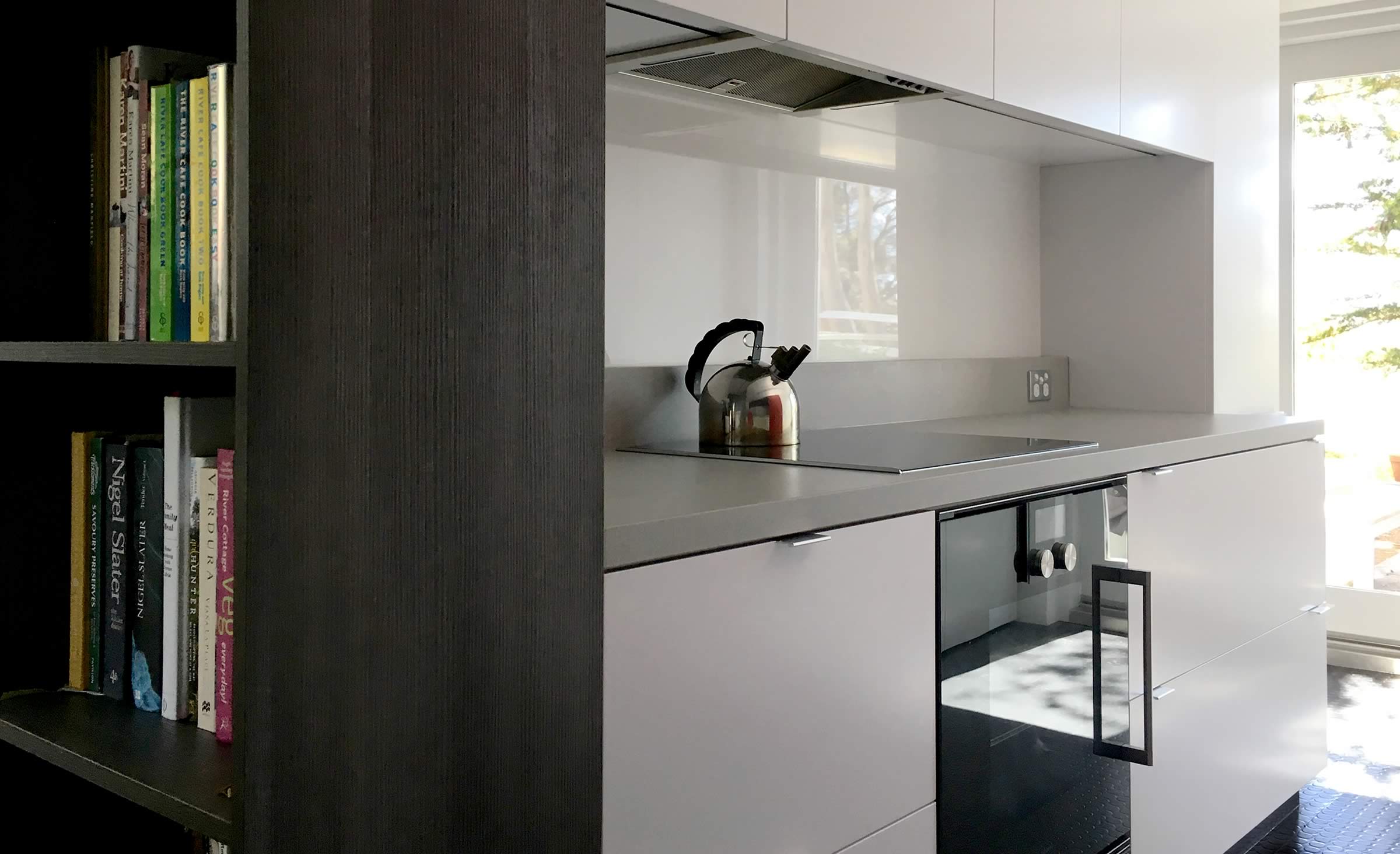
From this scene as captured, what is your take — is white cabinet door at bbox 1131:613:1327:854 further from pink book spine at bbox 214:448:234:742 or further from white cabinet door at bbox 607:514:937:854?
pink book spine at bbox 214:448:234:742

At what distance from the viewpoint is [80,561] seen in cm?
112

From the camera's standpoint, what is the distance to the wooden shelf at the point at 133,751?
0.87 metres

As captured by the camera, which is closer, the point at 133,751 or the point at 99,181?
the point at 133,751

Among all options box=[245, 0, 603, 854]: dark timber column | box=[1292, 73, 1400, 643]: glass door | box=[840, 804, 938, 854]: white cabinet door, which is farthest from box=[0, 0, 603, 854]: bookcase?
box=[1292, 73, 1400, 643]: glass door

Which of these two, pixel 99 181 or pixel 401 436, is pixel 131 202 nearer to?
pixel 99 181

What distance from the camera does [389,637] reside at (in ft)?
2.83

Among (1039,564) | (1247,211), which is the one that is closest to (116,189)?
(1039,564)

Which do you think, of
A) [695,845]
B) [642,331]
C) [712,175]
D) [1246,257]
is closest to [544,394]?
[695,845]

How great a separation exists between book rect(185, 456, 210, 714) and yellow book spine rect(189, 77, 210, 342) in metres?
0.14

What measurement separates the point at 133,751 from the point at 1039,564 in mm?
1258

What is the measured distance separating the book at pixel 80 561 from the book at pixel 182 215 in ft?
0.86

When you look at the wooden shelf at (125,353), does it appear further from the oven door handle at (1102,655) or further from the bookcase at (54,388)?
the oven door handle at (1102,655)

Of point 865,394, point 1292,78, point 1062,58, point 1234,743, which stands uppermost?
point 1292,78

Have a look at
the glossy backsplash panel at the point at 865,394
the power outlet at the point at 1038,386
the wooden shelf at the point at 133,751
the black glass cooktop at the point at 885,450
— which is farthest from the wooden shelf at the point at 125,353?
the power outlet at the point at 1038,386
